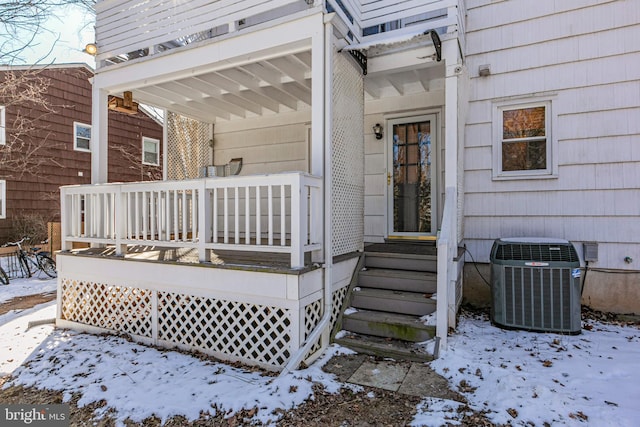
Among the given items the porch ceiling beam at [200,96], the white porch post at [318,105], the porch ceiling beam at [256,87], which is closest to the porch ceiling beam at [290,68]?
the porch ceiling beam at [256,87]

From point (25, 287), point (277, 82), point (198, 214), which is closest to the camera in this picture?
point (198, 214)

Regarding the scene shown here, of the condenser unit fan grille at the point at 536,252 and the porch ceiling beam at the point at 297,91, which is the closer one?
the condenser unit fan grille at the point at 536,252

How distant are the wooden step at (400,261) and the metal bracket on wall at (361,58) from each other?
2265 mm

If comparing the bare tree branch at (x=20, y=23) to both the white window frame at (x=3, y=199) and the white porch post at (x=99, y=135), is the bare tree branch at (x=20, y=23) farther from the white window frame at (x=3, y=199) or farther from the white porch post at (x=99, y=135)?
the white window frame at (x=3, y=199)

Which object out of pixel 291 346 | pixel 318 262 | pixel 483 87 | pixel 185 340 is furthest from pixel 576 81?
pixel 185 340

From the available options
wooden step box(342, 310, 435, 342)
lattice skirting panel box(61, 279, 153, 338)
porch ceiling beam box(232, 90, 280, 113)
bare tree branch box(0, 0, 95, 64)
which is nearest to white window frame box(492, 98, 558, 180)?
wooden step box(342, 310, 435, 342)

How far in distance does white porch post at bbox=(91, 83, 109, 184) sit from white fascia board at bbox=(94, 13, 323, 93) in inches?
6.4

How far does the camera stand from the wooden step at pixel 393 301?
3797 mm

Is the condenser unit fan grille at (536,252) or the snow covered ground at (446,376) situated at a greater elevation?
the condenser unit fan grille at (536,252)

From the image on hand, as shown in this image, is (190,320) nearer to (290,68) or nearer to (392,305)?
(392,305)

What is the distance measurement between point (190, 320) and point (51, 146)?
10.4 metres

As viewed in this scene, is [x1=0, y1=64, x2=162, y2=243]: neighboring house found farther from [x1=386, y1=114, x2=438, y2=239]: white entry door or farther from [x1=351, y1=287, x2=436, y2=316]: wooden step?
[x1=351, y1=287, x2=436, y2=316]: wooden step

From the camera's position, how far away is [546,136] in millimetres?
4695

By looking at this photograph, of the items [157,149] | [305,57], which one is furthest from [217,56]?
[157,149]
